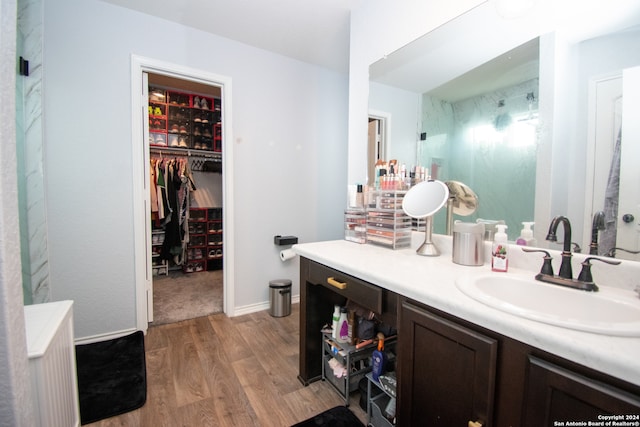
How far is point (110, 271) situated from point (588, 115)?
9.35 ft

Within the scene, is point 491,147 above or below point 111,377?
above

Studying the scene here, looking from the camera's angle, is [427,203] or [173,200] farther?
[173,200]

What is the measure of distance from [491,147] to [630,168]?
501 mm

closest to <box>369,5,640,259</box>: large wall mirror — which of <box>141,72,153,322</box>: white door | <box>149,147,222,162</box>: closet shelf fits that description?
<box>141,72,153,322</box>: white door

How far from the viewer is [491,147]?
1.34 meters

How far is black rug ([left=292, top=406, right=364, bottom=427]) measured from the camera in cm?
132

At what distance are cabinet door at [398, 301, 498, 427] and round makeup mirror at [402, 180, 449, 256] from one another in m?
0.53

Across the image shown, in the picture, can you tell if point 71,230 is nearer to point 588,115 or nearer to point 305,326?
point 305,326

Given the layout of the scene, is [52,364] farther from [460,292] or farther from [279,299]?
[279,299]

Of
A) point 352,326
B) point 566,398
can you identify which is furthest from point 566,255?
point 352,326

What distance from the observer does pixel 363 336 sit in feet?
4.85

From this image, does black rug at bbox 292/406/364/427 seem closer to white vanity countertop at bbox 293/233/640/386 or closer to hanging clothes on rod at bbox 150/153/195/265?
white vanity countertop at bbox 293/233/640/386

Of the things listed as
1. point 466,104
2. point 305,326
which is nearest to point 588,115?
point 466,104

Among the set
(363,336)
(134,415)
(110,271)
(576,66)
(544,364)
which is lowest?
(134,415)
